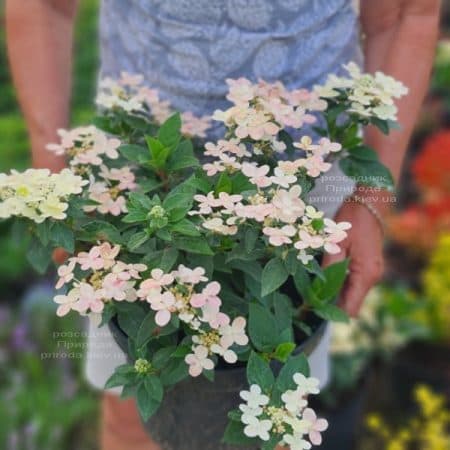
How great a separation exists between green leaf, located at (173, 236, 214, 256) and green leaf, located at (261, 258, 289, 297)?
0.06 meters

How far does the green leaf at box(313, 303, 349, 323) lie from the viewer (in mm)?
1043

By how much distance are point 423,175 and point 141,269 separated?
5.85ft

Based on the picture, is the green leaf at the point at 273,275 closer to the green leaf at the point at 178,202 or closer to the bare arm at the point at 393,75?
the green leaf at the point at 178,202

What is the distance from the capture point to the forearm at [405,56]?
4.01 ft

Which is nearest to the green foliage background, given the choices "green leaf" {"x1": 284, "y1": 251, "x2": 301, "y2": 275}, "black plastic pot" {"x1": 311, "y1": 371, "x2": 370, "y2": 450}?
"black plastic pot" {"x1": 311, "y1": 371, "x2": 370, "y2": 450}

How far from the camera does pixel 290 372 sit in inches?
35.3

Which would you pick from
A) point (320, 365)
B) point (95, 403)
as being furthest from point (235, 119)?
point (95, 403)

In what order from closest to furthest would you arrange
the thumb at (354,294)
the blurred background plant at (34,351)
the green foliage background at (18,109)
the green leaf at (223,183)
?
1. the green leaf at (223,183)
2. the thumb at (354,294)
3. the blurred background plant at (34,351)
4. the green foliage background at (18,109)

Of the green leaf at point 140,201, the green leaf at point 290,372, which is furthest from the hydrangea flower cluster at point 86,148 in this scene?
the green leaf at point 290,372

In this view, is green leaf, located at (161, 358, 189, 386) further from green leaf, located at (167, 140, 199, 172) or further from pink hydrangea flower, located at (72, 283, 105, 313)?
green leaf, located at (167, 140, 199, 172)

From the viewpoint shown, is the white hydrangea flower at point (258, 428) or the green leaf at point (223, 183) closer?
the white hydrangea flower at point (258, 428)

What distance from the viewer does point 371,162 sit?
3.58 ft

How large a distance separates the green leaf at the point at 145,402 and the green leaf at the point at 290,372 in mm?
131

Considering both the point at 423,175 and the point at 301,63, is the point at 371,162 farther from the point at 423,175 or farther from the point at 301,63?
the point at 423,175
